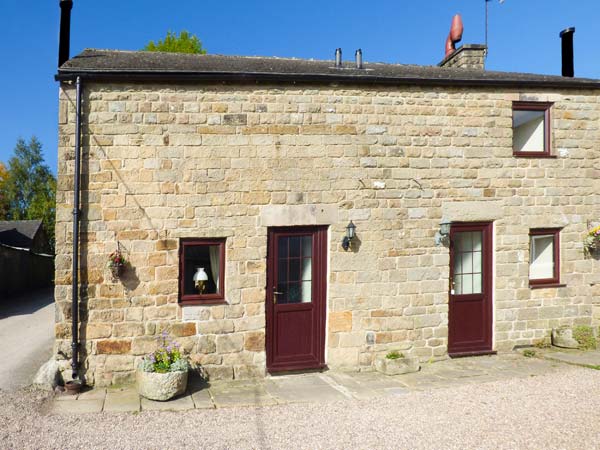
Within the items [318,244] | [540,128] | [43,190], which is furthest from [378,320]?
[43,190]

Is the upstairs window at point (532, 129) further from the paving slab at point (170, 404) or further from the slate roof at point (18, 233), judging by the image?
the slate roof at point (18, 233)

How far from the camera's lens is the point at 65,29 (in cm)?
773

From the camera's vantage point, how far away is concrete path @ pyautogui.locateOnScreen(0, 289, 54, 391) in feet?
24.6

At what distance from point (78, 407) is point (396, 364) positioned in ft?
15.1

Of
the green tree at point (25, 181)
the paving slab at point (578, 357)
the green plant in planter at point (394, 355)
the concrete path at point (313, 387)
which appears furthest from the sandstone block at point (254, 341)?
the green tree at point (25, 181)

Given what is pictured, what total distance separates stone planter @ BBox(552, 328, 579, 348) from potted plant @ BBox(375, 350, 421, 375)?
292 cm

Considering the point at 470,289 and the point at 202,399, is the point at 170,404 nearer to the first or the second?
the point at 202,399

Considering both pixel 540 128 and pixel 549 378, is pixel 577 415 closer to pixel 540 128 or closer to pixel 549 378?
pixel 549 378

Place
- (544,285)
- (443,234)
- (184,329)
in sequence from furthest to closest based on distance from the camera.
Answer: (544,285), (443,234), (184,329)

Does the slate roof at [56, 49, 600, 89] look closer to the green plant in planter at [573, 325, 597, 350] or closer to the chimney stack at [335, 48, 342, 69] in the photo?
the chimney stack at [335, 48, 342, 69]

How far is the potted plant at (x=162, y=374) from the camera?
20.7 feet

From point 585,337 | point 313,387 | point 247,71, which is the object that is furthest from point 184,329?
point 585,337

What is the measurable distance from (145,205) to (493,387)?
5690 millimetres

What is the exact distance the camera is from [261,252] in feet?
24.4
